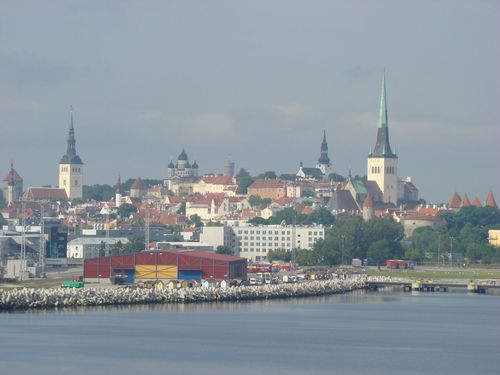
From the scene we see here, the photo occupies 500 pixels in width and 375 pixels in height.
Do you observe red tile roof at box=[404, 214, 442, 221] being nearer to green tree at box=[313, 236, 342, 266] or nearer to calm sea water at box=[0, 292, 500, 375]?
green tree at box=[313, 236, 342, 266]

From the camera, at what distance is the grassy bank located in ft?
363

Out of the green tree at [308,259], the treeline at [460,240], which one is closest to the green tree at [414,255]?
the treeline at [460,240]

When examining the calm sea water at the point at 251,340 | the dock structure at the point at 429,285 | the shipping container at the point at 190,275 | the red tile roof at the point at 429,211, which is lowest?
the calm sea water at the point at 251,340

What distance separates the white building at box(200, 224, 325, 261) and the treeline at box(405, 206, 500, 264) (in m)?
9.17

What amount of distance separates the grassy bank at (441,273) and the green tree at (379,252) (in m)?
6.52

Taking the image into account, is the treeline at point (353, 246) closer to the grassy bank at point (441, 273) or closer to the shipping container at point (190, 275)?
the grassy bank at point (441, 273)

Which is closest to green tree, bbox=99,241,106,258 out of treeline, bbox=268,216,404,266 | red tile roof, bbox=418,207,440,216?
treeline, bbox=268,216,404,266

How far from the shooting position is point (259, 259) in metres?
146

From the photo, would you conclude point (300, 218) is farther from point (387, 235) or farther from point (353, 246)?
point (353, 246)

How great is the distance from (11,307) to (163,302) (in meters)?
9.35

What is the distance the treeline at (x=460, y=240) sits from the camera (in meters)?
135


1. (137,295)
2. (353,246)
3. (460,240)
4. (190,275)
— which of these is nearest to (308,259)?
(353,246)

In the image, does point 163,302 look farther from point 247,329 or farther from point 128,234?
point 128,234

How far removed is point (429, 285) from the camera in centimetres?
10094
